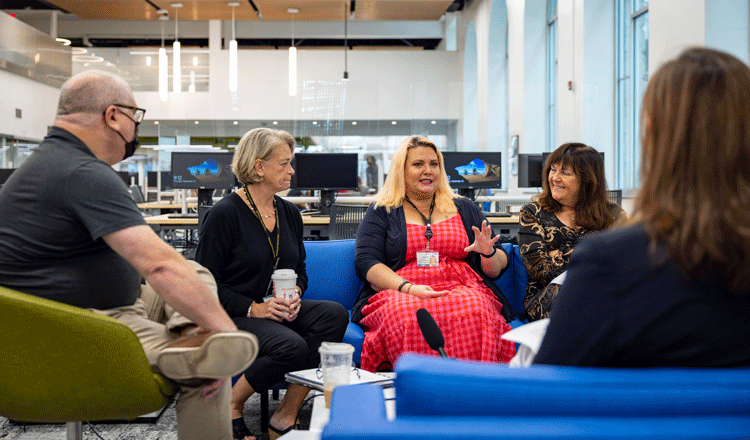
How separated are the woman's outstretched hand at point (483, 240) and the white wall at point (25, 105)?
35.9 ft

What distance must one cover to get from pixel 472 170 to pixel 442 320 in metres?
3.56

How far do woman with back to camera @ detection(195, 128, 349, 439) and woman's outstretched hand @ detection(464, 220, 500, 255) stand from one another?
2.04 feet

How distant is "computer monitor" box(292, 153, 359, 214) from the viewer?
214 inches

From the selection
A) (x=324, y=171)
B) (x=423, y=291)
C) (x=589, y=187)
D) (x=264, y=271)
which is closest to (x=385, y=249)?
(x=423, y=291)

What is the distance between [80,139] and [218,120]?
8482 millimetres

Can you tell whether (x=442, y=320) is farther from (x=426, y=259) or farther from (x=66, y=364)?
(x=66, y=364)

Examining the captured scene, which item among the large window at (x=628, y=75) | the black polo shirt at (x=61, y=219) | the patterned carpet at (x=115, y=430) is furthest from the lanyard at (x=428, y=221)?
the large window at (x=628, y=75)

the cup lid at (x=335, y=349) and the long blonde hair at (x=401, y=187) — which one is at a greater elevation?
the long blonde hair at (x=401, y=187)

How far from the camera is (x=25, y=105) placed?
11617mm

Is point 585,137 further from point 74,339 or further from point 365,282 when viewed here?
point 74,339

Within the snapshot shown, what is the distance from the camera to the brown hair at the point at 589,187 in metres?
2.58

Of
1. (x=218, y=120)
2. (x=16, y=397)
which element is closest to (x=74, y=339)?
(x=16, y=397)

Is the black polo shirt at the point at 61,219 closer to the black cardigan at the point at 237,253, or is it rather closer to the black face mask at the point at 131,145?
the black face mask at the point at 131,145

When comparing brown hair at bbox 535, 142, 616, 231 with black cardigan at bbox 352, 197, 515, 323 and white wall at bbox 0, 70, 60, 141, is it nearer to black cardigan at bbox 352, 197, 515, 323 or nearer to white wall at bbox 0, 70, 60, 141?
black cardigan at bbox 352, 197, 515, 323
